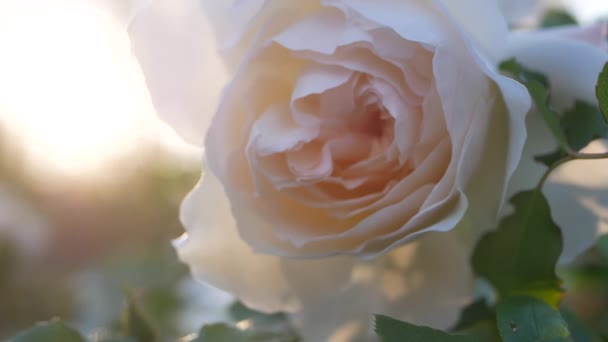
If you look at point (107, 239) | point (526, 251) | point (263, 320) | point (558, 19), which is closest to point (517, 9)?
point (558, 19)

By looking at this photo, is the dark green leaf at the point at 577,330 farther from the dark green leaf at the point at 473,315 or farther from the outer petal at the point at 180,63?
the outer petal at the point at 180,63

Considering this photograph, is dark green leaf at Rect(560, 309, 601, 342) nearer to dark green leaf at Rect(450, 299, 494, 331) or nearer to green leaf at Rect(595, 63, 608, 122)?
dark green leaf at Rect(450, 299, 494, 331)

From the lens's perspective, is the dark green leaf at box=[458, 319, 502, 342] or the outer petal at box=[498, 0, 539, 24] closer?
the dark green leaf at box=[458, 319, 502, 342]

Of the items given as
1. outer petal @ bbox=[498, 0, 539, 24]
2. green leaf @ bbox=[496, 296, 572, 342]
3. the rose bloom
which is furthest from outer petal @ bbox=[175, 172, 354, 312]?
outer petal @ bbox=[498, 0, 539, 24]

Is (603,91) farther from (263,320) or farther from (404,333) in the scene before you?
(263,320)

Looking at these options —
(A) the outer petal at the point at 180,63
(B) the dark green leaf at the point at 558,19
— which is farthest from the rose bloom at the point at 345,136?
(B) the dark green leaf at the point at 558,19

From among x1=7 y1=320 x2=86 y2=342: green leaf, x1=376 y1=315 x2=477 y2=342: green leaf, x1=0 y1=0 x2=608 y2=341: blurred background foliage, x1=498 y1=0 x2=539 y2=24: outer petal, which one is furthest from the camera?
x1=0 y1=0 x2=608 y2=341: blurred background foliage

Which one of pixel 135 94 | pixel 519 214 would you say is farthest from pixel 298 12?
pixel 135 94
